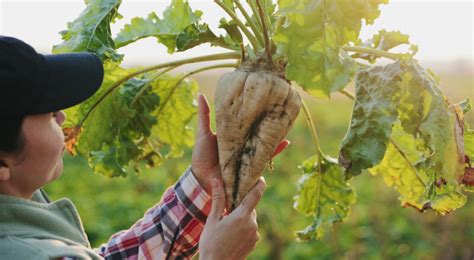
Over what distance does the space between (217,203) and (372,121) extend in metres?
0.50

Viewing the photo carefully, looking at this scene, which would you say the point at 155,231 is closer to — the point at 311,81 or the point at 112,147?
the point at 112,147

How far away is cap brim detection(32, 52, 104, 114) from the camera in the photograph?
1.73m

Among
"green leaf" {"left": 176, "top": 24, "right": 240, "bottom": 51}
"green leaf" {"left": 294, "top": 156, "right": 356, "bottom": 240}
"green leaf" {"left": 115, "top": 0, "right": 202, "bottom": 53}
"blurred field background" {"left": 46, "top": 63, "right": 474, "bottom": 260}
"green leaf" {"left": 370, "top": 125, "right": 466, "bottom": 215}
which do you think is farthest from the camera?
"blurred field background" {"left": 46, "top": 63, "right": 474, "bottom": 260}

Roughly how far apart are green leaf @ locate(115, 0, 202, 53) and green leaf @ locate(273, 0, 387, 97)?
0.52 meters

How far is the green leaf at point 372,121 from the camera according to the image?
1.66 meters

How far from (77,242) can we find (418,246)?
5.44 metres

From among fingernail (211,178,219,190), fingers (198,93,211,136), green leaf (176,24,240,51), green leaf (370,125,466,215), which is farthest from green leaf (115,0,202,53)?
green leaf (370,125,466,215)

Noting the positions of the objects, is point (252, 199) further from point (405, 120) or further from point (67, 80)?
point (67, 80)

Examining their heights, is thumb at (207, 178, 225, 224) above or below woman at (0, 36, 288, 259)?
below

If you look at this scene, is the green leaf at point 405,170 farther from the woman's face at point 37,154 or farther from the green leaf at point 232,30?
the woman's face at point 37,154

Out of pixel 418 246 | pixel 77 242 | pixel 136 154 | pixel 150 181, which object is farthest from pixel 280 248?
pixel 77 242

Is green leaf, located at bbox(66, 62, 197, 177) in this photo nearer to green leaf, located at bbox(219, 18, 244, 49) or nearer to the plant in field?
the plant in field

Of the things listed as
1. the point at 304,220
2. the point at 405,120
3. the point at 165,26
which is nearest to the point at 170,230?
the point at 165,26

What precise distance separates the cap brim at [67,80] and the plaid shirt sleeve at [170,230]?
430 mm
